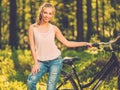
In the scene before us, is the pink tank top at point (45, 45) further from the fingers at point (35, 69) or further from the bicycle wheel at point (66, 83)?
the bicycle wheel at point (66, 83)

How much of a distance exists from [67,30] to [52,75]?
25.6 meters

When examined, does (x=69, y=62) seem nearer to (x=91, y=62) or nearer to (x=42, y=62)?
(x=42, y=62)

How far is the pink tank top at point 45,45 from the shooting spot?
19.9 ft

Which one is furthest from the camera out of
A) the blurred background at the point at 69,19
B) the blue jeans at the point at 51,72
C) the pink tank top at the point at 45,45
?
the blurred background at the point at 69,19

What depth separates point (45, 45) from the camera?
609cm

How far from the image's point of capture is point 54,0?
1215 inches

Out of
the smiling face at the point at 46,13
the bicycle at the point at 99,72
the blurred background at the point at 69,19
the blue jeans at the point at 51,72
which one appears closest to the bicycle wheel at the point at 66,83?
the bicycle at the point at 99,72

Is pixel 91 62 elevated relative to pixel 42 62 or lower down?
lower down

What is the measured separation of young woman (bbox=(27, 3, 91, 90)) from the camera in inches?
239

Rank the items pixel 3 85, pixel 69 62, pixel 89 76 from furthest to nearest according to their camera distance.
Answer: pixel 89 76 < pixel 3 85 < pixel 69 62

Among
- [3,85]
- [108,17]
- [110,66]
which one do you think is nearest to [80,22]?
[108,17]

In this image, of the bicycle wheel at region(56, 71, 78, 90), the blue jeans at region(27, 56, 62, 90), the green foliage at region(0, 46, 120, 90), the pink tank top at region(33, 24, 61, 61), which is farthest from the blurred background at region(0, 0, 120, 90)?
the pink tank top at region(33, 24, 61, 61)

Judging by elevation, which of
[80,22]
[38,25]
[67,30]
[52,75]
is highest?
[38,25]

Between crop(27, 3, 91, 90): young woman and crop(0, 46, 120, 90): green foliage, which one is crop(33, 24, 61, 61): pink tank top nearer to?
crop(27, 3, 91, 90): young woman
